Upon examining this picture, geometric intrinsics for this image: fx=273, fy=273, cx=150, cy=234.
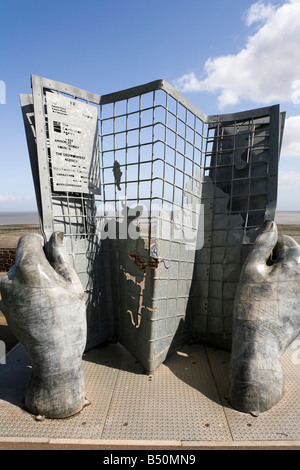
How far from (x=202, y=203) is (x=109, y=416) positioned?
3209mm

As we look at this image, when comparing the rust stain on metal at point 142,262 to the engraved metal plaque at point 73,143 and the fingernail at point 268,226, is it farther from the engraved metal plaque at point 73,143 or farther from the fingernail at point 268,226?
the fingernail at point 268,226

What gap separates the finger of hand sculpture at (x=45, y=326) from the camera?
2.95 m

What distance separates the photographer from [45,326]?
9.73 feet

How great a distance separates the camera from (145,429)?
285 centimetres

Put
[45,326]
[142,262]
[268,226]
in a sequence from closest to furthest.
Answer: [45,326], [268,226], [142,262]

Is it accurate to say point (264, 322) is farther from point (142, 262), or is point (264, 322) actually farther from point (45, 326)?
point (45, 326)

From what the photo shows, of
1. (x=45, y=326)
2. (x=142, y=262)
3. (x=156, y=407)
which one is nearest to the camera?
(x=45, y=326)

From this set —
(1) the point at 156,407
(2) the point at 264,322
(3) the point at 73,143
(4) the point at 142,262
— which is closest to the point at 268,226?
(2) the point at 264,322

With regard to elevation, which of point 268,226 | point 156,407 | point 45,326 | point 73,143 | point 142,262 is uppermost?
point 73,143

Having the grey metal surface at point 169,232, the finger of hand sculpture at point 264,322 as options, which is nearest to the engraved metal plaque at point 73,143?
the grey metal surface at point 169,232

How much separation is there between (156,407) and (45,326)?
1593 millimetres

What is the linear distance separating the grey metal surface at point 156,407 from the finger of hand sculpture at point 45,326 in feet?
0.71

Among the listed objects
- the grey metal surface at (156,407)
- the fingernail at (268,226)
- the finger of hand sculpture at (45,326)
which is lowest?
the grey metal surface at (156,407)

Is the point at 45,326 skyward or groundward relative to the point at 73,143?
groundward
